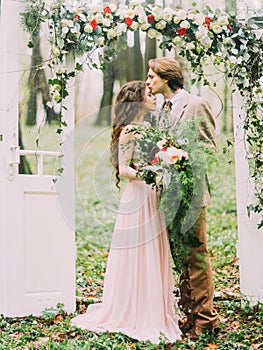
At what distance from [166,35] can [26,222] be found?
1708 millimetres

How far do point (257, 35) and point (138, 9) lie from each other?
2.92ft

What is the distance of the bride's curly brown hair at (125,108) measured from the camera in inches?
159

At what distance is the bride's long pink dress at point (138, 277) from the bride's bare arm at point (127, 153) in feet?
0.33

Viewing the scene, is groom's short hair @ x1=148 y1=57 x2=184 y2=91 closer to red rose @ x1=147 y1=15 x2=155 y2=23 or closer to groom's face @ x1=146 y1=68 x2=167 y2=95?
groom's face @ x1=146 y1=68 x2=167 y2=95

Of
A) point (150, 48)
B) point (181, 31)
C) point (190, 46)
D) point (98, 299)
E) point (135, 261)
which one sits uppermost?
point (150, 48)

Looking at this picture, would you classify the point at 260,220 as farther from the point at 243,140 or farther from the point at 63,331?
the point at 63,331

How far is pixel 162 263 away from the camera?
13.0 ft

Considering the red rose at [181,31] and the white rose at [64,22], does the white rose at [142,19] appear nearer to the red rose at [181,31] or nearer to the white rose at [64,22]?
the red rose at [181,31]

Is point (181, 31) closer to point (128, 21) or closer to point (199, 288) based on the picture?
point (128, 21)

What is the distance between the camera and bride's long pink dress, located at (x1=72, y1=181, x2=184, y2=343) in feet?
12.6

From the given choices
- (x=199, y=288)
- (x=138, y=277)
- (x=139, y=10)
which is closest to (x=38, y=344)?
(x=138, y=277)

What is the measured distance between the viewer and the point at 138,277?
3934 millimetres

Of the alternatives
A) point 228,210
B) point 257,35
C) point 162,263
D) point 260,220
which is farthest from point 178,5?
point 162,263

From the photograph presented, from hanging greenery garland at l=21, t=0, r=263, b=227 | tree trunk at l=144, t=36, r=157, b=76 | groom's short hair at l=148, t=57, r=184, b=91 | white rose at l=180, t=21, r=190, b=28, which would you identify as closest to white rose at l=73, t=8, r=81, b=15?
hanging greenery garland at l=21, t=0, r=263, b=227
